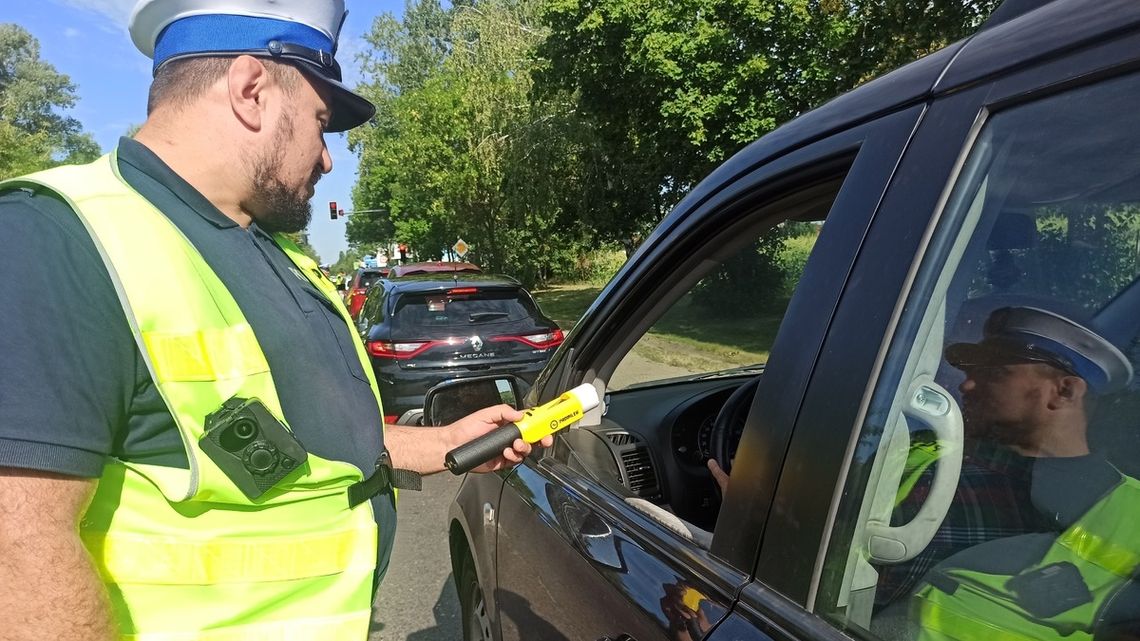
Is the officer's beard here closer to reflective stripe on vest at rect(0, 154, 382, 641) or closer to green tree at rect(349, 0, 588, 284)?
reflective stripe on vest at rect(0, 154, 382, 641)

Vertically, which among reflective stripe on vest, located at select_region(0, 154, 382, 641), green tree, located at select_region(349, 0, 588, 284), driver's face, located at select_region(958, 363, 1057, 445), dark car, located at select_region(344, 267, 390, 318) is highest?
green tree, located at select_region(349, 0, 588, 284)

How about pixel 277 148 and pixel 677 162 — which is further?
pixel 677 162

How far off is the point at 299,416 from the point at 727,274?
120cm

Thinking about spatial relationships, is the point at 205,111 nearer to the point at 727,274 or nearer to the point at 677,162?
the point at 727,274

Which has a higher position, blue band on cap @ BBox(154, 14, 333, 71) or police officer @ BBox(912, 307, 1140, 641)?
blue band on cap @ BBox(154, 14, 333, 71)

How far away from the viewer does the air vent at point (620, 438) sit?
2209 millimetres

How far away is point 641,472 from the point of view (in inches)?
87.6

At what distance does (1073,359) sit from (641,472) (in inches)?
55.8

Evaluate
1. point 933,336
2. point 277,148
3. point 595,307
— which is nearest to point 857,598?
point 933,336

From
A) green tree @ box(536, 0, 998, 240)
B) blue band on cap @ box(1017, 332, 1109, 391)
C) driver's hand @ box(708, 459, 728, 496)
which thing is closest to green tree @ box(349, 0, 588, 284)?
green tree @ box(536, 0, 998, 240)

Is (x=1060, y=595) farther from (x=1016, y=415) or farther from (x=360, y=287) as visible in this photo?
(x=360, y=287)

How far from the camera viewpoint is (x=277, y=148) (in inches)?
54.9

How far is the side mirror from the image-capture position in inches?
88.9

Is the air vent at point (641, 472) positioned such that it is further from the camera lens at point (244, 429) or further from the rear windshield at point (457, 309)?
the rear windshield at point (457, 309)
